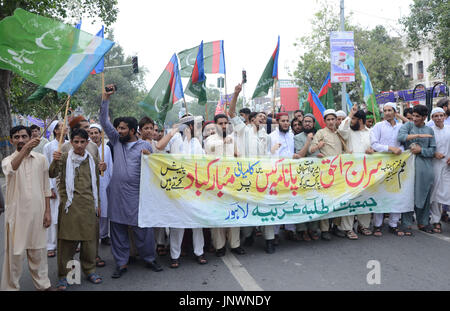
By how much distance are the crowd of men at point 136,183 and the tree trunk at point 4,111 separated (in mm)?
8024

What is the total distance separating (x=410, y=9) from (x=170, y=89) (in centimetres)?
1945

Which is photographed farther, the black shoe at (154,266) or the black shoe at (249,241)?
the black shoe at (249,241)

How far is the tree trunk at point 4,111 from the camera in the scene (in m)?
13.0

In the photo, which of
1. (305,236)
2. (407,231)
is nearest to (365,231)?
(407,231)

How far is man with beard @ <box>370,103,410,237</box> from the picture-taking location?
574 cm

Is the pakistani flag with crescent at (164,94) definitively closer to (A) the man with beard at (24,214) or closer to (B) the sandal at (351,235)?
(A) the man with beard at (24,214)

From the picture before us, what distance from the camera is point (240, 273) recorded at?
4289 mm

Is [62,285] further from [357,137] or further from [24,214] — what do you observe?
[357,137]

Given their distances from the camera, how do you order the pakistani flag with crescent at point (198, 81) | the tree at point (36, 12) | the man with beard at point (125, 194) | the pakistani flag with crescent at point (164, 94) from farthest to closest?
1. the tree at point (36, 12)
2. the pakistani flag with crescent at point (198, 81)
3. the pakistani flag with crescent at point (164, 94)
4. the man with beard at point (125, 194)

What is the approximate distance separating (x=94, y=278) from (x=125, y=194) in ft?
3.12

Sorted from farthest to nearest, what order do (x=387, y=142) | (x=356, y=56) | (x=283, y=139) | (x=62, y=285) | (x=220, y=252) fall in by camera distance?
(x=356, y=56)
(x=387, y=142)
(x=283, y=139)
(x=220, y=252)
(x=62, y=285)

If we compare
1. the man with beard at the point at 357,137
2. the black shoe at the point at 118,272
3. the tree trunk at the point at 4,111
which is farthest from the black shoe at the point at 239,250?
the tree trunk at the point at 4,111

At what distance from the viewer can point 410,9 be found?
20.6 m

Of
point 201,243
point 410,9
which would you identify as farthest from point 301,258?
point 410,9
